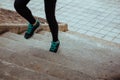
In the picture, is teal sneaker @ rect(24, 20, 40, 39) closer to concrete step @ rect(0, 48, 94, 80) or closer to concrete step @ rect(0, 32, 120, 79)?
concrete step @ rect(0, 32, 120, 79)

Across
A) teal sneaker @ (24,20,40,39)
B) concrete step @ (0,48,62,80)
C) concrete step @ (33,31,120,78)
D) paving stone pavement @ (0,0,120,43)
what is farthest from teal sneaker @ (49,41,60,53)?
paving stone pavement @ (0,0,120,43)

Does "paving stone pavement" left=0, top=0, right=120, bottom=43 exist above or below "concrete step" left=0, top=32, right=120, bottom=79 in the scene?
below

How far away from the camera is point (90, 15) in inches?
248

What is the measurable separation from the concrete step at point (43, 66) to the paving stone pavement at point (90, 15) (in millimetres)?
2871

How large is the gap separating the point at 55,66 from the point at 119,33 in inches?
126

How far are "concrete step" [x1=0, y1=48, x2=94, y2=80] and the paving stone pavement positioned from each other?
2871mm

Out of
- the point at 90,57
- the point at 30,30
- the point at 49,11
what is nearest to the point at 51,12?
the point at 49,11

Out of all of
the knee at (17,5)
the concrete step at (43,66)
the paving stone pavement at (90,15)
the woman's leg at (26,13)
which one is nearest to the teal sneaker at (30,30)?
the woman's leg at (26,13)

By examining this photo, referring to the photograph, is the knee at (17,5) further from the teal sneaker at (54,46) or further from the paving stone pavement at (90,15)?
the paving stone pavement at (90,15)

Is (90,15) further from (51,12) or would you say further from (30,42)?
(51,12)

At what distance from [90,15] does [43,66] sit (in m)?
3.89

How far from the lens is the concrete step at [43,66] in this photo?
96.3 inches

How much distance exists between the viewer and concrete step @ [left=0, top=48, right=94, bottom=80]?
96.3 inches

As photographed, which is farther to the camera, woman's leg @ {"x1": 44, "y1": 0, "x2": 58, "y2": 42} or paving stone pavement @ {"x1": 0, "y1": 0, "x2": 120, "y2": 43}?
paving stone pavement @ {"x1": 0, "y1": 0, "x2": 120, "y2": 43}
